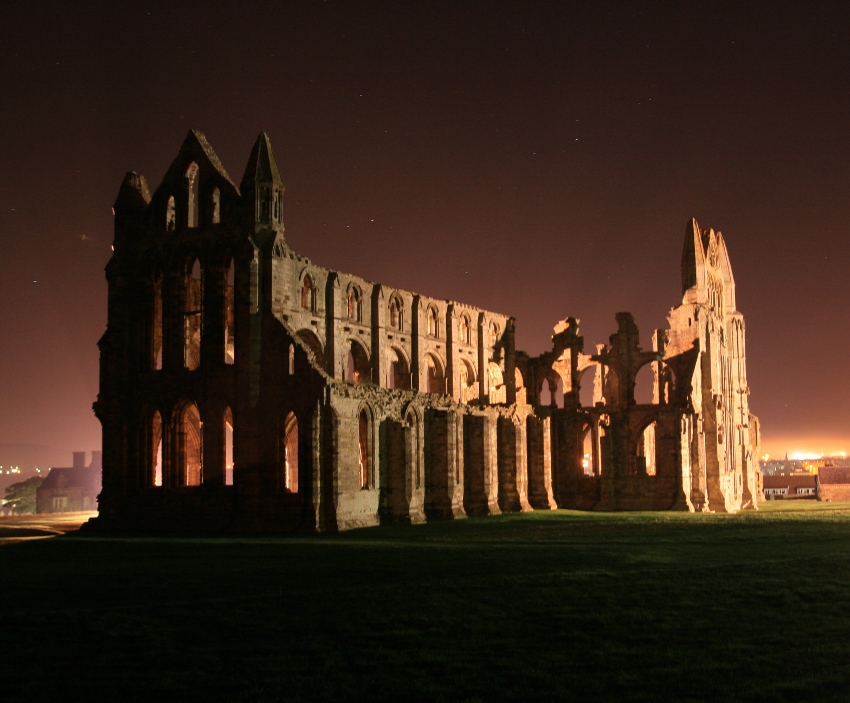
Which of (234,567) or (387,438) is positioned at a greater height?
(387,438)

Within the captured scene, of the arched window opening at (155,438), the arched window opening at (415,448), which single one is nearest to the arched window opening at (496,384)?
the arched window opening at (415,448)

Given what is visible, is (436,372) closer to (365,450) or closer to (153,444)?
(365,450)

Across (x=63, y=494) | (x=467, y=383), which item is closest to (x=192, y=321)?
(x=467, y=383)

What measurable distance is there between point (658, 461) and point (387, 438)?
62.7ft

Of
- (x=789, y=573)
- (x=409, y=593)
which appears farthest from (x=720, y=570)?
(x=409, y=593)

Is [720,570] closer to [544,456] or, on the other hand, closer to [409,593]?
[409,593]

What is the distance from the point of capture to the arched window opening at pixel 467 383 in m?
55.0

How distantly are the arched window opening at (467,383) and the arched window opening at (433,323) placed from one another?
314 cm

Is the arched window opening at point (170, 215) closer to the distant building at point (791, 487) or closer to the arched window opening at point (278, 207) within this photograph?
the arched window opening at point (278, 207)

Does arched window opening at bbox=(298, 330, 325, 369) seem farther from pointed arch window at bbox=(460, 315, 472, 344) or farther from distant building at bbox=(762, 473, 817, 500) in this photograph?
distant building at bbox=(762, 473, 817, 500)

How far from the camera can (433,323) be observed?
172ft

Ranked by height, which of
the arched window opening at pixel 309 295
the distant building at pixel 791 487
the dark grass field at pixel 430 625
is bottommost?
the dark grass field at pixel 430 625

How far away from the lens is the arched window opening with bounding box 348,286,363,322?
4478cm

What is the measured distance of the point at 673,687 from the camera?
42.9ft
